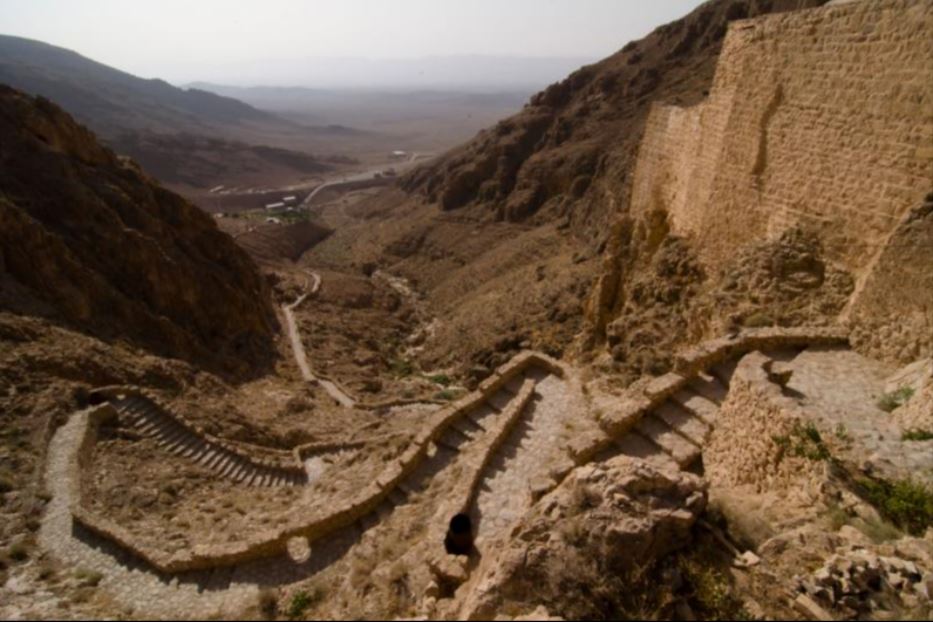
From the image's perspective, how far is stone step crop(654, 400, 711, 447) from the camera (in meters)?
8.51

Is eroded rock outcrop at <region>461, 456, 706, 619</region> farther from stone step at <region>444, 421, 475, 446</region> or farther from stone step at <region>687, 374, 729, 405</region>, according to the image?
stone step at <region>444, 421, 475, 446</region>

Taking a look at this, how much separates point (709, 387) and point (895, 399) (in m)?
2.56

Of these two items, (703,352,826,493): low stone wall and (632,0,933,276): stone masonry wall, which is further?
(632,0,933,276): stone masonry wall

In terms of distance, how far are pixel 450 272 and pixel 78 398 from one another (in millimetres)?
31596

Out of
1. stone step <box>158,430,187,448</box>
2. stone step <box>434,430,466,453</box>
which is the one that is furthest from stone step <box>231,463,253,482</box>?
stone step <box>434,430,466,453</box>

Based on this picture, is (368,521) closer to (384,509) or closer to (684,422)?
(384,509)

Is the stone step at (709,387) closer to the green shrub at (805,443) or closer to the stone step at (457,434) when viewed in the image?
the green shrub at (805,443)

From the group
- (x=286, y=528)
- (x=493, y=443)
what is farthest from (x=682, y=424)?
(x=286, y=528)

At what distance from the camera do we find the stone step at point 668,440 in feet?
27.2

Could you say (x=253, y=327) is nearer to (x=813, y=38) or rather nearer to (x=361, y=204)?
(x=813, y=38)

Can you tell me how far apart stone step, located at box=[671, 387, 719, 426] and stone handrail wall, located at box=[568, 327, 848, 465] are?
12 centimetres

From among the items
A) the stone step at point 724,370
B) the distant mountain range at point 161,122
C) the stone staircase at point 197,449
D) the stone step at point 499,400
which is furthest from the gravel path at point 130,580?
the distant mountain range at point 161,122

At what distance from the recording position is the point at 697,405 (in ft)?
29.5

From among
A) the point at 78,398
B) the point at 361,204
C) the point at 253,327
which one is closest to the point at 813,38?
the point at 78,398
